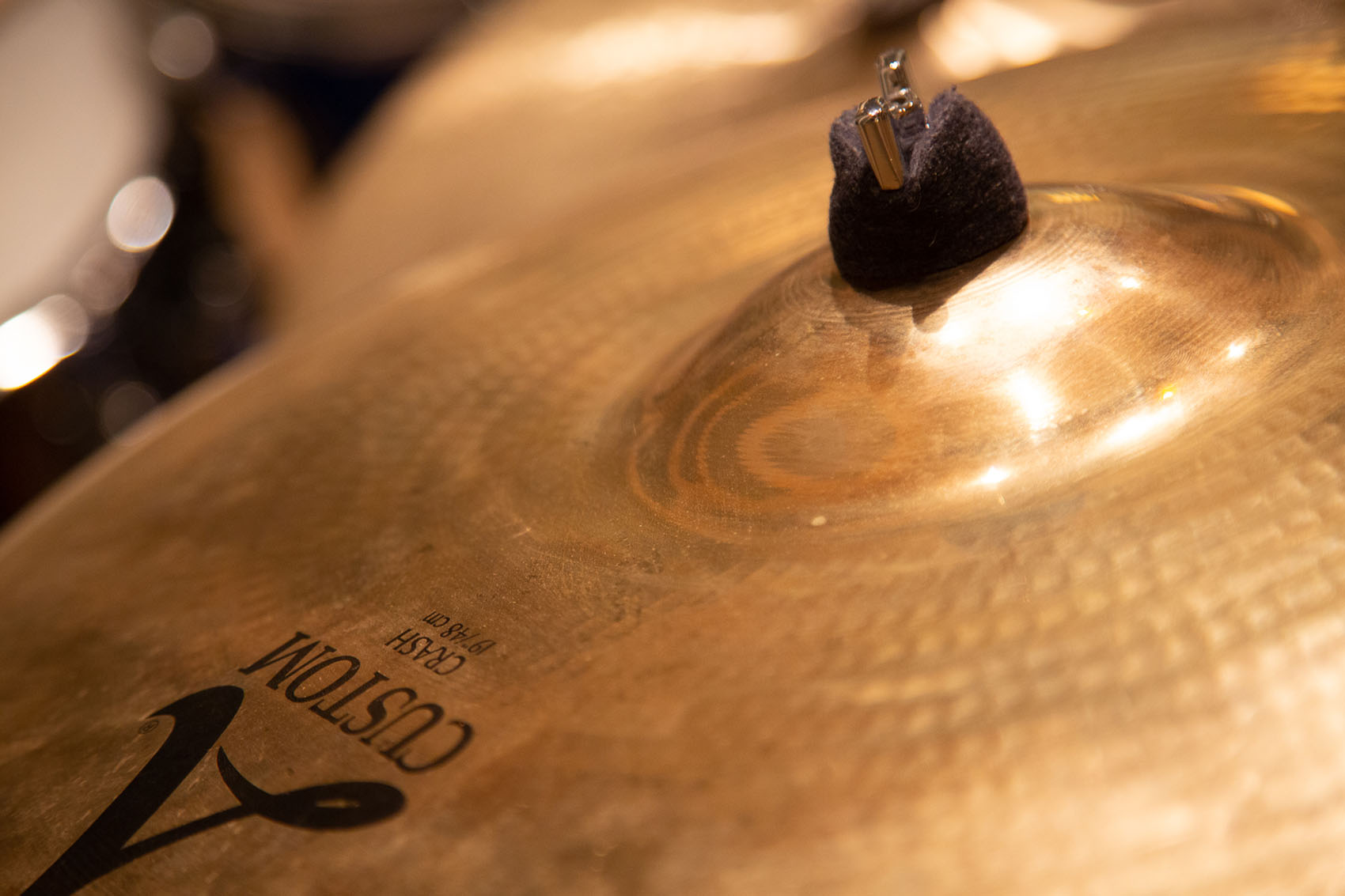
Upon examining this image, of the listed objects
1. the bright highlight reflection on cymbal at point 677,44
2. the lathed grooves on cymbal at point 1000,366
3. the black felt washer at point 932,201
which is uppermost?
the bright highlight reflection on cymbal at point 677,44

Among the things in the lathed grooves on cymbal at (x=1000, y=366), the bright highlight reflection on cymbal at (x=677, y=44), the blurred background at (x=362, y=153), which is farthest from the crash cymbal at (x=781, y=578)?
the bright highlight reflection on cymbal at (x=677, y=44)

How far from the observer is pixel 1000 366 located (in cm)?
44

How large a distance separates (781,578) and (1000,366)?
0.44ft

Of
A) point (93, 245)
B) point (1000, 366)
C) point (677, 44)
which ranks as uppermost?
point (93, 245)

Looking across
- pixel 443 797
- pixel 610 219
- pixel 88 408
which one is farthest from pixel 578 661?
pixel 88 408

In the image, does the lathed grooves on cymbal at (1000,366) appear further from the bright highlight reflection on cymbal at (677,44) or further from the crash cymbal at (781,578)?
the bright highlight reflection on cymbal at (677,44)

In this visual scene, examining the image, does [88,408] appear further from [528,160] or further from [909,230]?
[909,230]

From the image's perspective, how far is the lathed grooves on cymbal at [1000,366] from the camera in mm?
406

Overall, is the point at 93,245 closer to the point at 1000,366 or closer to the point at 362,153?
the point at 362,153

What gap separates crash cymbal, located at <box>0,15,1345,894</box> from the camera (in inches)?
10.9

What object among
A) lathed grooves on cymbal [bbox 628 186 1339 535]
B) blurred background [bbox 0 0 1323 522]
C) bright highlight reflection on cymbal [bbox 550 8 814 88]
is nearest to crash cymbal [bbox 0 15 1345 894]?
lathed grooves on cymbal [bbox 628 186 1339 535]

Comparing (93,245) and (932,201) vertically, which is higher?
(93,245)

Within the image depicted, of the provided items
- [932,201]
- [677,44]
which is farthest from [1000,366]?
[677,44]

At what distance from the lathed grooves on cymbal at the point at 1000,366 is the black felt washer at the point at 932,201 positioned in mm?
12
